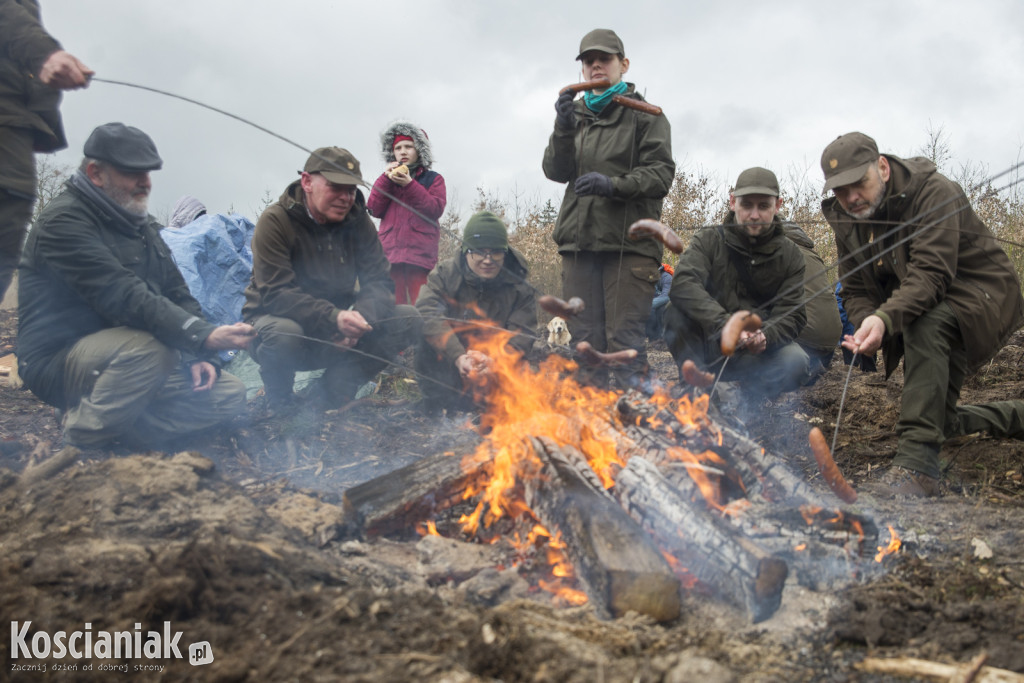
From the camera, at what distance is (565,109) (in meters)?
4.77

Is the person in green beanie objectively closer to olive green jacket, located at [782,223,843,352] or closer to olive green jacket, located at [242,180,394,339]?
olive green jacket, located at [242,180,394,339]

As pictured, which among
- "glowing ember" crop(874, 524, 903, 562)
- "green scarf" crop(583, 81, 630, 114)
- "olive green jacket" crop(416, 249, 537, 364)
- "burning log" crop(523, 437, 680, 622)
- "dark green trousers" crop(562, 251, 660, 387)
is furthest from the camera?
"olive green jacket" crop(416, 249, 537, 364)

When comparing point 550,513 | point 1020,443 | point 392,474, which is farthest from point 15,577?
point 1020,443

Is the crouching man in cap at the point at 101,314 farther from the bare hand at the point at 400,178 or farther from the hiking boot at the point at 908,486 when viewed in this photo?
the hiking boot at the point at 908,486

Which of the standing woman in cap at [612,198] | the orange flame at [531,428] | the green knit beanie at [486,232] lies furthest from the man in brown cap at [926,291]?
the green knit beanie at [486,232]

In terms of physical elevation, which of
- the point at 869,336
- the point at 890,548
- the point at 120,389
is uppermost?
the point at 120,389

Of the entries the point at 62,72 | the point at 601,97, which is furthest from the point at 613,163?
the point at 62,72

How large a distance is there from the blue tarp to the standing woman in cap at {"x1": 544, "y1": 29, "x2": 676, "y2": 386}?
11.3 ft

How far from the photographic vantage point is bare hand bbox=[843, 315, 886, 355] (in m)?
3.62

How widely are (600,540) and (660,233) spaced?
2.14m

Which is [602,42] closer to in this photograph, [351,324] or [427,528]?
[351,324]

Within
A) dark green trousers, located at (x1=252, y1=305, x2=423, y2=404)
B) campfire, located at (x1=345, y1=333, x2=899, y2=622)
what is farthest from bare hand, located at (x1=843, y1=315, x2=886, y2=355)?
dark green trousers, located at (x1=252, y1=305, x2=423, y2=404)

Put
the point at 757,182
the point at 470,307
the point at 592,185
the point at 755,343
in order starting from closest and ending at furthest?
the point at 755,343
the point at 592,185
the point at 757,182
the point at 470,307

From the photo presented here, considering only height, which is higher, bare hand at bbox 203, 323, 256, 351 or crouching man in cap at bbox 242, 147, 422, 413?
crouching man in cap at bbox 242, 147, 422, 413
